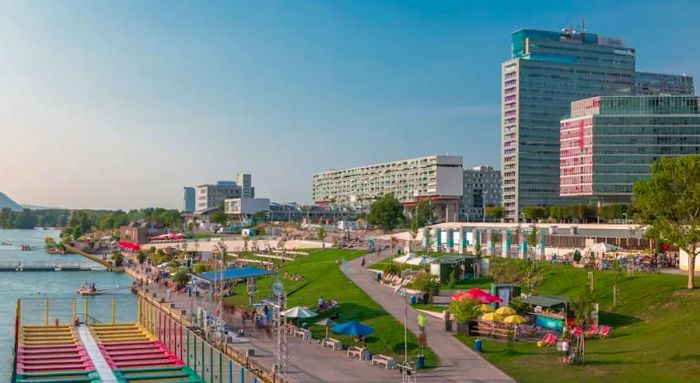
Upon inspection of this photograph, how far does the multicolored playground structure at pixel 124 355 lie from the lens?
3011 centimetres

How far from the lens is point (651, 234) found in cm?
4662

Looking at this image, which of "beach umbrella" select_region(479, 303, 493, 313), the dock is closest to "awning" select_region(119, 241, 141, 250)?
the dock

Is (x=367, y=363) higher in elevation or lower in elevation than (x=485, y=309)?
lower

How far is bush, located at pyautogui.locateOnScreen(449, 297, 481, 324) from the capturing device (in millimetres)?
37562

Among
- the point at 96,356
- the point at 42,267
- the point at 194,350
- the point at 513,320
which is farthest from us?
the point at 42,267

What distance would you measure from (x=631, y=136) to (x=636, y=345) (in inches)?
4926

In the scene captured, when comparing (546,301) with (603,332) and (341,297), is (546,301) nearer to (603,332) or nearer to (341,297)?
(603,332)

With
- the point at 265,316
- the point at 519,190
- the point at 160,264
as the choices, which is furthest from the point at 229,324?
the point at 519,190

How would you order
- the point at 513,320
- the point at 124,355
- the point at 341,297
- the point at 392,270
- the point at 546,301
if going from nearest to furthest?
1. the point at 124,355
2. the point at 513,320
3. the point at 546,301
4. the point at 341,297
5. the point at 392,270

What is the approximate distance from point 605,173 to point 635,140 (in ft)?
27.9

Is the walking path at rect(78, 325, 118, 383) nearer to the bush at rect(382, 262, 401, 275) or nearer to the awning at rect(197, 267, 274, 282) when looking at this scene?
the awning at rect(197, 267, 274, 282)

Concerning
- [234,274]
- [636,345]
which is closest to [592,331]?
[636,345]

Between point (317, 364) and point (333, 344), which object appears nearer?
point (317, 364)

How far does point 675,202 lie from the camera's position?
4553 centimetres
